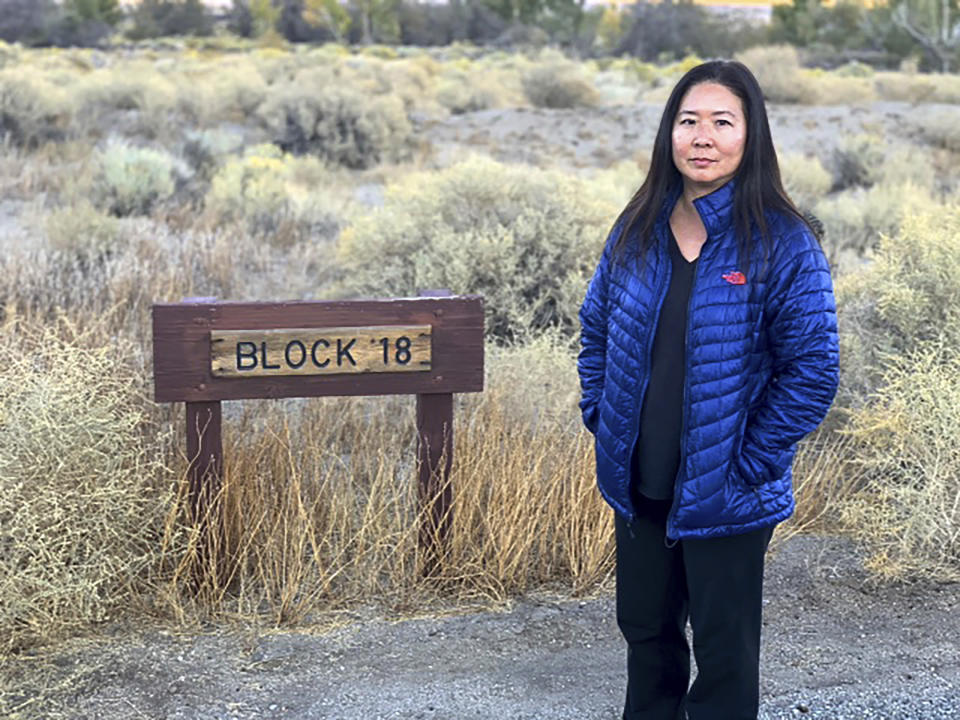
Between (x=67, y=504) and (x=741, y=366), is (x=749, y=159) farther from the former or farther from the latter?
(x=67, y=504)

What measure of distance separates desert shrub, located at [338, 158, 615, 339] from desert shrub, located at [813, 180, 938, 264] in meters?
3.71

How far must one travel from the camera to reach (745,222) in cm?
309

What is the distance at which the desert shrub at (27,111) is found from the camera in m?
17.7

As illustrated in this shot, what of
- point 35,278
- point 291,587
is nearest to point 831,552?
point 291,587

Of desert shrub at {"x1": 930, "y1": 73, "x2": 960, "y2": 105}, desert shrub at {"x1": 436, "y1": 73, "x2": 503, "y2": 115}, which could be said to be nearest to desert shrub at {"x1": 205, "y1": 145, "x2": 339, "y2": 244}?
desert shrub at {"x1": 436, "y1": 73, "x2": 503, "y2": 115}

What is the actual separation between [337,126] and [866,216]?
9.69 m

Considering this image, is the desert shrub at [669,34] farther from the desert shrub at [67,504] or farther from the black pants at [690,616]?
the black pants at [690,616]

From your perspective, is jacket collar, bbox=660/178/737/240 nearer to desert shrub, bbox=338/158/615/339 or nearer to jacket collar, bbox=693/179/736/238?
jacket collar, bbox=693/179/736/238

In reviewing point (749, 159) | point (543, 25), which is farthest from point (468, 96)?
point (543, 25)

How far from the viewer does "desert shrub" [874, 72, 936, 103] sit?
90.7 ft

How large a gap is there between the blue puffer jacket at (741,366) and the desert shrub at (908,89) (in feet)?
84.5

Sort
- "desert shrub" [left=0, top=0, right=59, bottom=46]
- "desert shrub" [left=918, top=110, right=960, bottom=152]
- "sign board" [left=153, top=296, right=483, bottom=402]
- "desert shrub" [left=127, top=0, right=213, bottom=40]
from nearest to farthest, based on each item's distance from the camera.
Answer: "sign board" [left=153, top=296, right=483, bottom=402], "desert shrub" [left=918, top=110, right=960, bottom=152], "desert shrub" [left=0, top=0, right=59, bottom=46], "desert shrub" [left=127, top=0, right=213, bottom=40]

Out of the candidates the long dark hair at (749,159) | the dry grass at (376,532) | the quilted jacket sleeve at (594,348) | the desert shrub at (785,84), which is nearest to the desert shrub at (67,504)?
the dry grass at (376,532)

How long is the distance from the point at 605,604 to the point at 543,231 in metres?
4.46
